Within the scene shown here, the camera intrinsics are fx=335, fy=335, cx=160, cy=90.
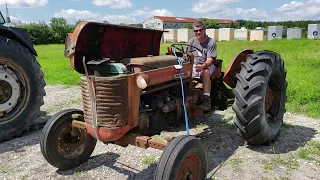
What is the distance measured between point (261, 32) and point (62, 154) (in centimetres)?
4402

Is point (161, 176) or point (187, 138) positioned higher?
point (187, 138)

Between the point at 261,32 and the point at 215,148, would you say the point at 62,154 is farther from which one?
the point at 261,32

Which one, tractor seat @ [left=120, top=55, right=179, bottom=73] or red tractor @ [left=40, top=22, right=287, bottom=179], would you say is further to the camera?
tractor seat @ [left=120, top=55, right=179, bottom=73]

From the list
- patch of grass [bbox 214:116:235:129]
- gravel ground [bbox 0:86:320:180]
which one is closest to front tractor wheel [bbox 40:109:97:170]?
gravel ground [bbox 0:86:320:180]

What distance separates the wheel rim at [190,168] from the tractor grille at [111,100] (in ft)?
2.41

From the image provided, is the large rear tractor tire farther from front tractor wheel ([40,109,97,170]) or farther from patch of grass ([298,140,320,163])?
patch of grass ([298,140,320,163])

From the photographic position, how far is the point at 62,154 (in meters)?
3.98

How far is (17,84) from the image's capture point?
522cm

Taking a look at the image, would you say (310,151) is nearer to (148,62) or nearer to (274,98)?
(274,98)

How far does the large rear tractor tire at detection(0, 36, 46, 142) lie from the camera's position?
509cm

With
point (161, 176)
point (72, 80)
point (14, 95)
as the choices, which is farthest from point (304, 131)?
point (72, 80)

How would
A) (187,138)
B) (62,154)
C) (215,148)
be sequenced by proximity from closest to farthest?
(187,138) < (62,154) < (215,148)

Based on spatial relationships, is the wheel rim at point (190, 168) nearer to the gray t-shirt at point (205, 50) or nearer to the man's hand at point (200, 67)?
the man's hand at point (200, 67)

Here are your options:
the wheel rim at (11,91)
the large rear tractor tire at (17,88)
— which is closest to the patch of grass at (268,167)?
the large rear tractor tire at (17,88)
